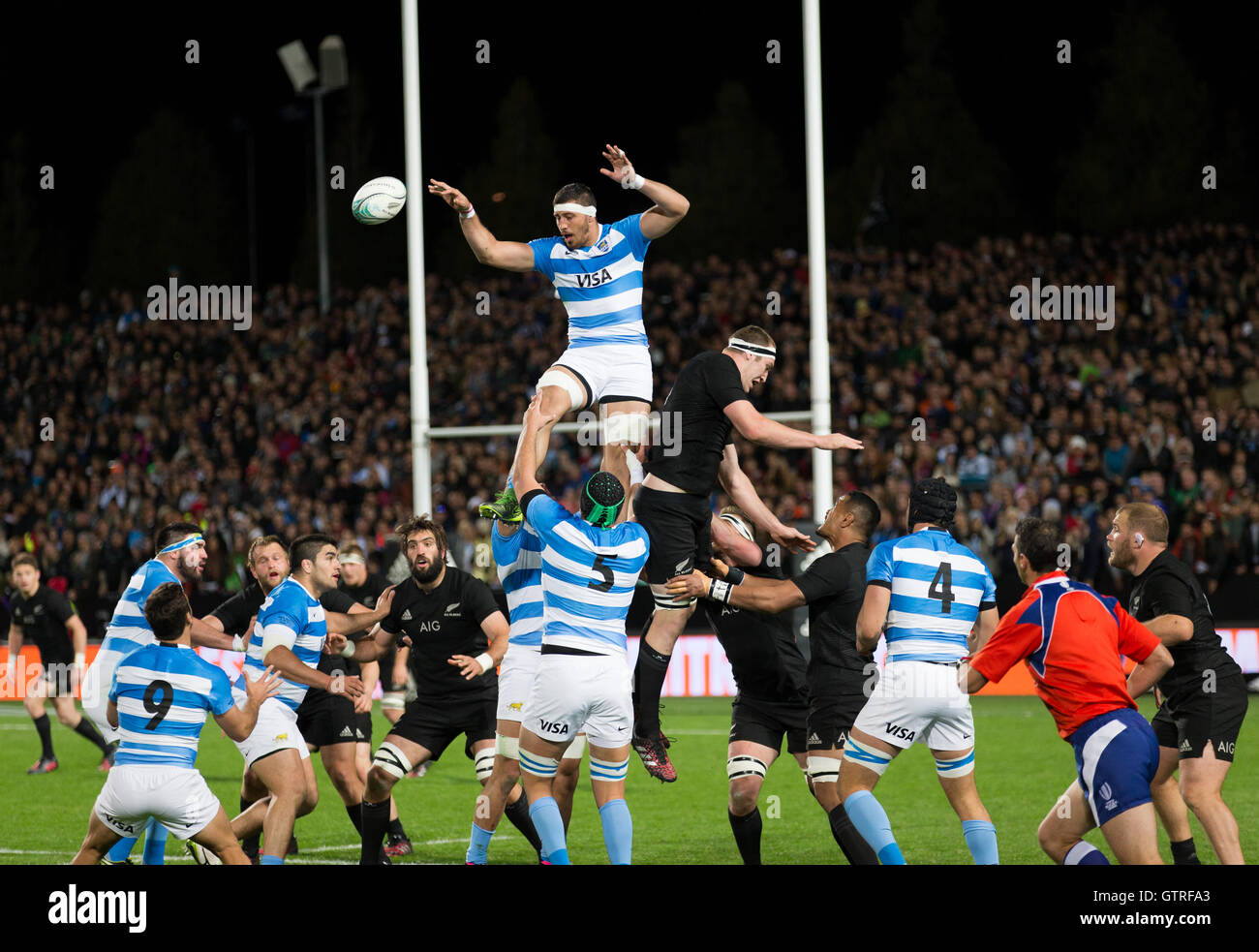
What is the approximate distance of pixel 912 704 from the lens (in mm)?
7508

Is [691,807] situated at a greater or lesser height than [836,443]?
lesser

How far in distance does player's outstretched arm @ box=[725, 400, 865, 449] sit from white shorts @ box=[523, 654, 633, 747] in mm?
1314

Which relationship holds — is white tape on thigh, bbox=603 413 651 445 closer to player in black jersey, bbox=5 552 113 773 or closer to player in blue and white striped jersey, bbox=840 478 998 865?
player in blue and white striped jersey, bbox=840 478 998 865

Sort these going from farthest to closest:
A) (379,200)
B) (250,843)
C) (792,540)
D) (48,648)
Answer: (48,648) → (250,843) → (379,200) → (792,540)

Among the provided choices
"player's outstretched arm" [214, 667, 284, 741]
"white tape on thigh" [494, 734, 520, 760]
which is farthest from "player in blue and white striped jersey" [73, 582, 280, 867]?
"white tape on thigh" [494, 734, 520, 760]

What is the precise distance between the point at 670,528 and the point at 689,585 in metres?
0.73

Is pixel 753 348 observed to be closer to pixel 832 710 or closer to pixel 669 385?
pixel 832 710

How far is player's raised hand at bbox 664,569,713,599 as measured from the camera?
24.6ft

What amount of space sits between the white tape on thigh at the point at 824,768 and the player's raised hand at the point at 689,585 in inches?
57.4

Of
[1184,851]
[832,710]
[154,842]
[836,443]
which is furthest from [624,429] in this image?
[1184,851]

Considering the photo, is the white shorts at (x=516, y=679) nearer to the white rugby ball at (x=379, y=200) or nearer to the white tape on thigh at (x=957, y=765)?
the white tape on thigh at (x=957, y=765)

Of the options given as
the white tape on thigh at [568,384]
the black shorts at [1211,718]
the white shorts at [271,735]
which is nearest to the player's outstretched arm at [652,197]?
the white tape on thigh at [568,384]
